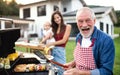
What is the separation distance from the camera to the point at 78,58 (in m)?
2.54

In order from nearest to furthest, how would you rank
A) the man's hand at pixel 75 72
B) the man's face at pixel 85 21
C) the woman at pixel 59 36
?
the man's hand at pixel 75 72
the man's face at pixel 85 21
the woman at pixel 59 36

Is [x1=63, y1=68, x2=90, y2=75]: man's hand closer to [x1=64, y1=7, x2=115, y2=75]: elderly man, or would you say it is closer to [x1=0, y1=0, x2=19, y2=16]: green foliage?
[x1=64, y1=7, x2=115, y2=75]: elderly man

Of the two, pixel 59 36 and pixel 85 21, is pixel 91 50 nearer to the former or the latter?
pixel 85 21

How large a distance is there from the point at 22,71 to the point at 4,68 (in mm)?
204

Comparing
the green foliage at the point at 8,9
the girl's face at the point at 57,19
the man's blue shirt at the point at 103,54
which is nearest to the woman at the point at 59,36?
the girl's face at the point at 57,19

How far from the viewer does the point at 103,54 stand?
2328 mm

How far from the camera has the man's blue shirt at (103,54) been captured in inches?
90.7

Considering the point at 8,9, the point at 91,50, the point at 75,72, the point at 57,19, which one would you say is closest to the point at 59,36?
the point at 57,19

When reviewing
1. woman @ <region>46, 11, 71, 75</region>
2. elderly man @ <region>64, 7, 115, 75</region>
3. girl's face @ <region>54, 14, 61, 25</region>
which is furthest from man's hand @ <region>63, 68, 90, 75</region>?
girl's face @ <region>54, 14, 61, 25</region>

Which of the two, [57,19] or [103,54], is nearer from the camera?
[103,54]

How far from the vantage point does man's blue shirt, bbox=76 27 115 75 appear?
2303 mm

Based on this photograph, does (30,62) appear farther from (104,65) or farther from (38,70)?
(104,65)

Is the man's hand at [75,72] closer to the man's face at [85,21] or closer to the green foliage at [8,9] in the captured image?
the man's face at [85,21]

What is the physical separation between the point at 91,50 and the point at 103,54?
0.39ft
